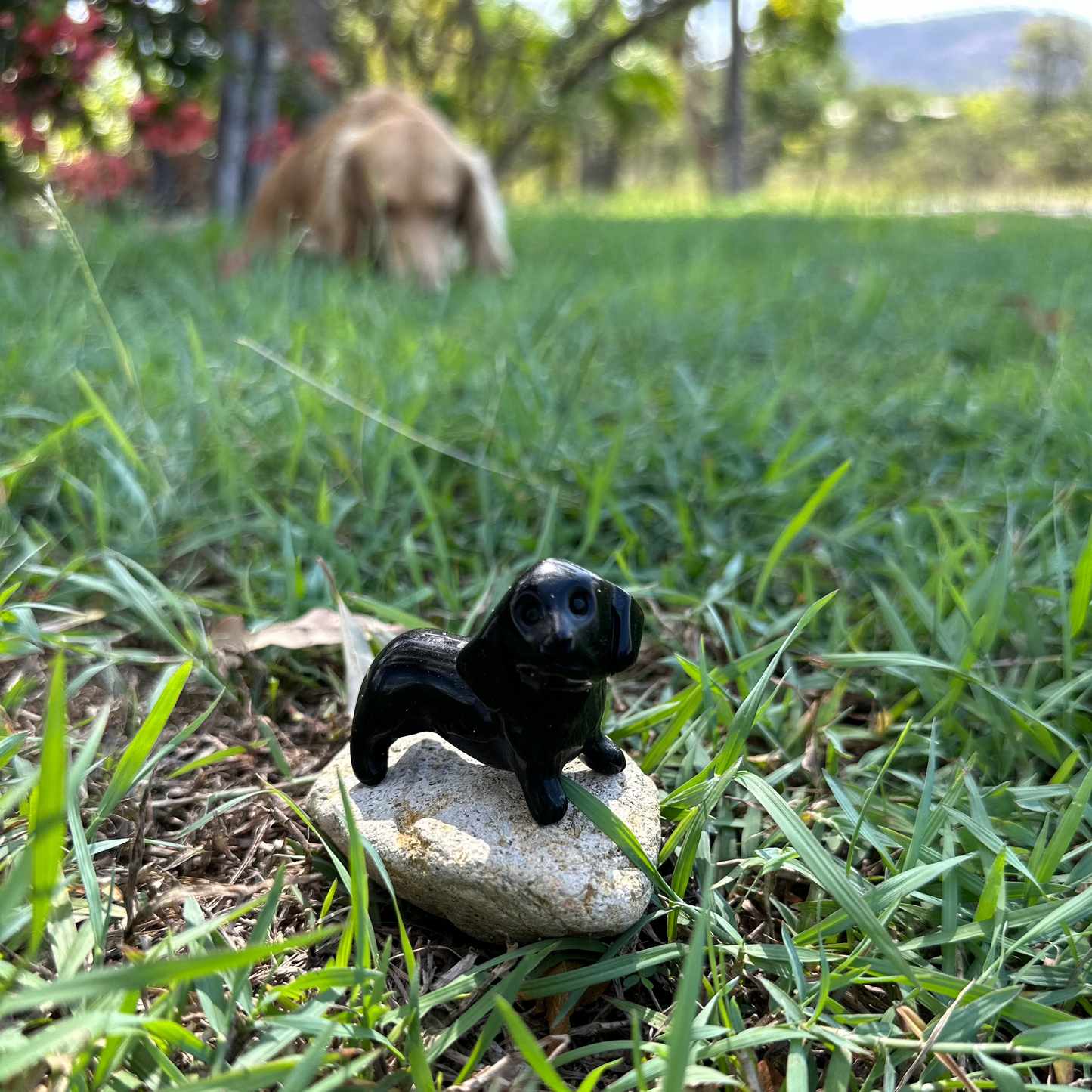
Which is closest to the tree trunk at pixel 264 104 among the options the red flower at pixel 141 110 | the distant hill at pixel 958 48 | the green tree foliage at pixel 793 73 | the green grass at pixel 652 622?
the red flower at pixel 141 110

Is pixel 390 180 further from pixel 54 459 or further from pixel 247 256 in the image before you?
pixel 54 459

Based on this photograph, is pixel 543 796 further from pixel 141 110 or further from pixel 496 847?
pixel 141 110

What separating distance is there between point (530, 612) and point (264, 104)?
625cm

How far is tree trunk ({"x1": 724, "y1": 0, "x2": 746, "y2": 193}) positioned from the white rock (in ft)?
48.5

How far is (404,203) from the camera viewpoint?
4.29 meters

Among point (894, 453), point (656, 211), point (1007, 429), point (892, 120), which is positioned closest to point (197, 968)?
point (894, 453)

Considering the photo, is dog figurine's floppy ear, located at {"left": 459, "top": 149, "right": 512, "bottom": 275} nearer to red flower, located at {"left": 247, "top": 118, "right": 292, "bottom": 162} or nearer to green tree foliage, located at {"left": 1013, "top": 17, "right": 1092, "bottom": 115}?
red flower, located at {"left": 247, "top": 118, "right": 292, "bottom": 162}

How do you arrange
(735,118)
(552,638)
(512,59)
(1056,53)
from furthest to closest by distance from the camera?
1. (1056,53)
2. (735,118)
3. (512,59)
4. (552,638)

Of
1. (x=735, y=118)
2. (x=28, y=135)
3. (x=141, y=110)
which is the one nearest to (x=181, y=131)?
(x=141, y=110)

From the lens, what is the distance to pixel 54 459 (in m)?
1.86

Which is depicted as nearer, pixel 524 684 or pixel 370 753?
pixel 524 684

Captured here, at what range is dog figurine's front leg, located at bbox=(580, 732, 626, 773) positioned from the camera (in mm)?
996

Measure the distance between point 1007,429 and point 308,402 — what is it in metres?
1.60

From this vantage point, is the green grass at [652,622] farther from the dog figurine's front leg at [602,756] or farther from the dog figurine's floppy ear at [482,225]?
the dog figurine's floppy ear at [482,225]
